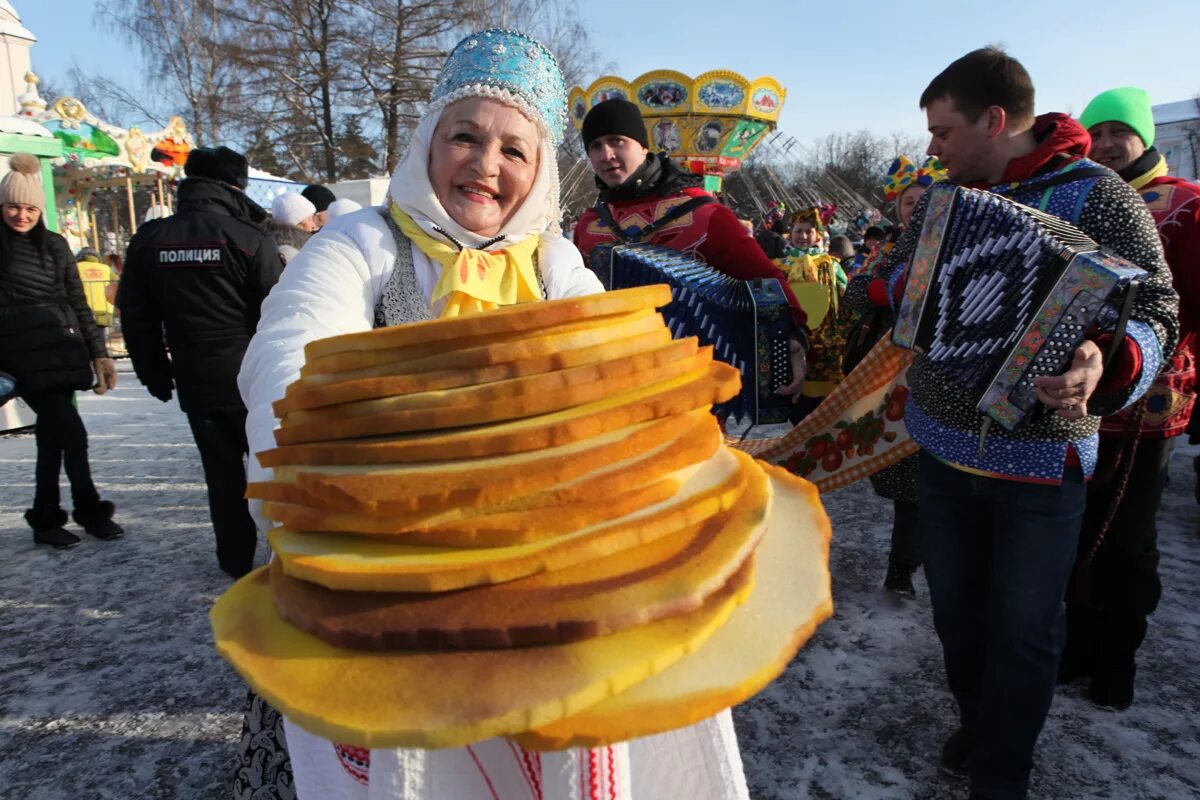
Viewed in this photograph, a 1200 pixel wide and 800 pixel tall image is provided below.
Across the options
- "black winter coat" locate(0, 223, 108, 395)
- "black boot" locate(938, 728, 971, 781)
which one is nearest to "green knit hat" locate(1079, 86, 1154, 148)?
"black boot" locate(938, 728, 971, 781)

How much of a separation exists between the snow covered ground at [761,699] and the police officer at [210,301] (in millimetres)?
694

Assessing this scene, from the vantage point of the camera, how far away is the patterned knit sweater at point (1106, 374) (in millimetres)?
1681

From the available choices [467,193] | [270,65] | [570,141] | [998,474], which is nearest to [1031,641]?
[998,474]

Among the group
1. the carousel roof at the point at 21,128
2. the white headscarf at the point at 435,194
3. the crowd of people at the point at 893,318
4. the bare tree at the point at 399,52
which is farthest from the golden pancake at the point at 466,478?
the bare tree at the point at 399,52

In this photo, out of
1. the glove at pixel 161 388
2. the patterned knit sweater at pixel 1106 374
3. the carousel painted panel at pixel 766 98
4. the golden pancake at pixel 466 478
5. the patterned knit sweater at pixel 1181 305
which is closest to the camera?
the golden pancake at pixel 466 478

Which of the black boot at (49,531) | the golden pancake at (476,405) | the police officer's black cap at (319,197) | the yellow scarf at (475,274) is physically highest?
the police officer's black cap at (319,197)

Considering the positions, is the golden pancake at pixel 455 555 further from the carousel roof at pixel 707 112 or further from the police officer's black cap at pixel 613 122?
the carousel roof at pixel 707 112

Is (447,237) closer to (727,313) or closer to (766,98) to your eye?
(727,313)

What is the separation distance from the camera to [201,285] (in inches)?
140

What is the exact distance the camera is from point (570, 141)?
92.6 feet

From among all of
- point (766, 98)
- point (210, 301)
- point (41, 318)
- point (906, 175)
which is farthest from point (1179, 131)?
point (41, 318)

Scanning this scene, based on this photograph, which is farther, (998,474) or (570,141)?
(570,141)

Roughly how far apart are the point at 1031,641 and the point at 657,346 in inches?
66.5

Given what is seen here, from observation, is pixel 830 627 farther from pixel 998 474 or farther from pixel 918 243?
pixel 918 243
